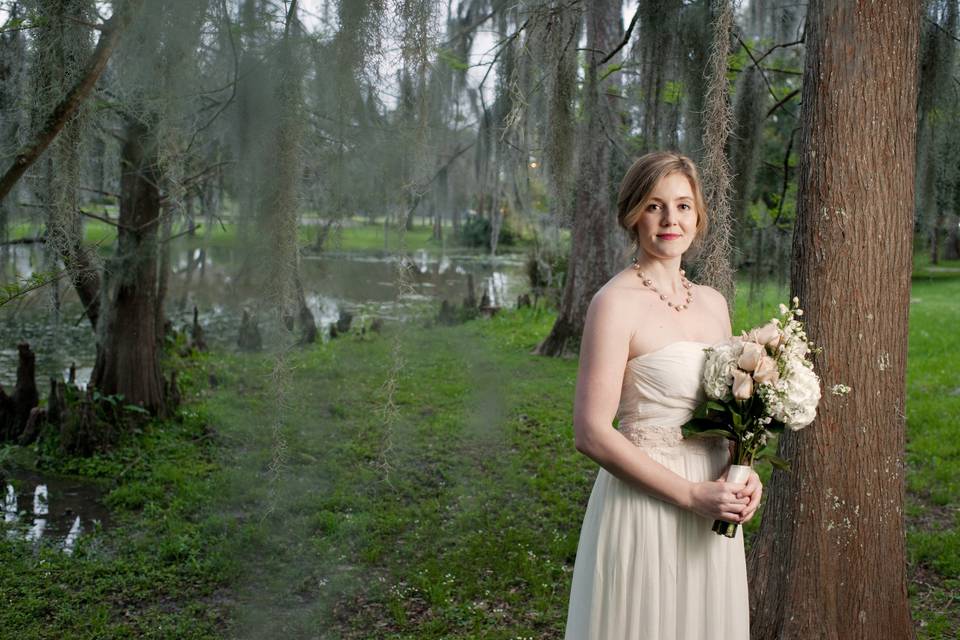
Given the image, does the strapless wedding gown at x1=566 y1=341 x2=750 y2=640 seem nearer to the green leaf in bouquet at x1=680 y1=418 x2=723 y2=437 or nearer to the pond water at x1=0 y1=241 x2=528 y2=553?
the green leaf in bouquet at x1=680 y1=418 x2=723 y2=437

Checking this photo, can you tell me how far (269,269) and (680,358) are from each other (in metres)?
1.84

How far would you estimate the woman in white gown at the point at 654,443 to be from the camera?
1.88 metres

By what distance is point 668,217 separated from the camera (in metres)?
1.90

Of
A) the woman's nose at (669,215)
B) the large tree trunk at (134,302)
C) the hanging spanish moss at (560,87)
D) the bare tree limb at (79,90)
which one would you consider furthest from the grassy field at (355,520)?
the hanging spanish moss at (560,87)

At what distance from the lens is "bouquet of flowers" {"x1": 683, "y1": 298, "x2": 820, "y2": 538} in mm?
1807

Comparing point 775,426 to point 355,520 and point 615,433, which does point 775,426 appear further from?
point 355,520

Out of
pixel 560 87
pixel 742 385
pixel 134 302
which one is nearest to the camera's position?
pixel 742 385

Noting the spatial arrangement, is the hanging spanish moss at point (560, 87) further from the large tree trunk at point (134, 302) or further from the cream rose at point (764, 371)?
the large tree trunk at point (134, 302)

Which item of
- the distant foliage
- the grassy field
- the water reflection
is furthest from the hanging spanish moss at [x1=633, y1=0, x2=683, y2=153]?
the distant foliage

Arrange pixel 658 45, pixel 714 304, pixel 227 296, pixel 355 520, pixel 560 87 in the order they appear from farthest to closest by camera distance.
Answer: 1. pixel 227 296
2. pixel 355 520
3. pixel 658 45
4. pixel 560 87
5. pixel 714 304

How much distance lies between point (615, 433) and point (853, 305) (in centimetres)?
113

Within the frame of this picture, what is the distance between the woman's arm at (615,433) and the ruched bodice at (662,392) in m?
0.08

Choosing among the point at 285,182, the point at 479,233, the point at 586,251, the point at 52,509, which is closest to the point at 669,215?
the point at 285,182

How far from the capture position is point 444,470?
5.36 m
